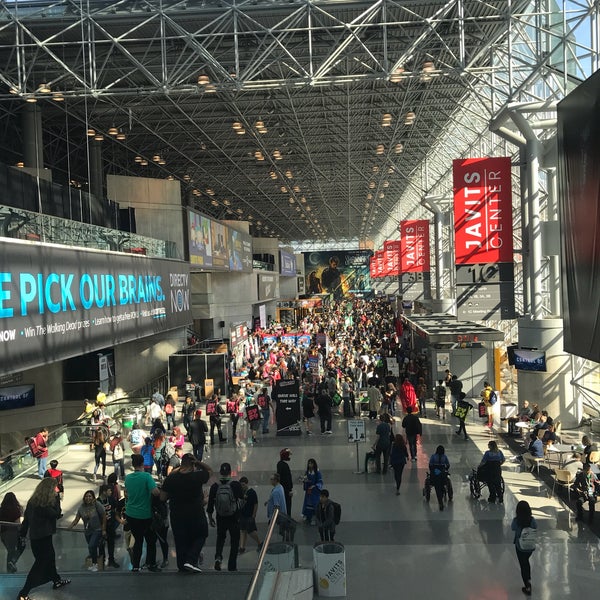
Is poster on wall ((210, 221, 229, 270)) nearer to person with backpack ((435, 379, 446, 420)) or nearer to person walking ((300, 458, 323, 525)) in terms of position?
person with backpack ((435, 379, 446, 420))

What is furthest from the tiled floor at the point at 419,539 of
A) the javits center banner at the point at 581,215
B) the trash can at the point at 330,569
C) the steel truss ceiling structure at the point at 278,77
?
the steel truss ceiling structure at the point at 278,77

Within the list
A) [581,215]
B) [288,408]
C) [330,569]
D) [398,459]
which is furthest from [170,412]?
[581,215]

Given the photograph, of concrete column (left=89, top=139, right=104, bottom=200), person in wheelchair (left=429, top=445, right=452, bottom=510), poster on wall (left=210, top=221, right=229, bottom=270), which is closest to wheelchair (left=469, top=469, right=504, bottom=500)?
person in wheelchair (left=429, top=445, right=452, bottom=510)

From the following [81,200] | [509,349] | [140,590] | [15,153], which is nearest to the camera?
[140,590]

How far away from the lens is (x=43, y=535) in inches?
229

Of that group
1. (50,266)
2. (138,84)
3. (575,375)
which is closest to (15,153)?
(138,84)

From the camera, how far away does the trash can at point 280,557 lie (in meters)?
6.41

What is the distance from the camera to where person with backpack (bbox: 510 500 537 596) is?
7520mm

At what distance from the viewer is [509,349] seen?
64.3ft

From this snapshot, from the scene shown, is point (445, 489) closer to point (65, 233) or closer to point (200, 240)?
point (65, 233)

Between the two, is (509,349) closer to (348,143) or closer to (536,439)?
(536,439)

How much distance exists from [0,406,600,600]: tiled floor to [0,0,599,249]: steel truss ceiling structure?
9482 millimetres

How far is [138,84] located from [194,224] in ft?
20.1

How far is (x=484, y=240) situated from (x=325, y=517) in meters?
10.2
